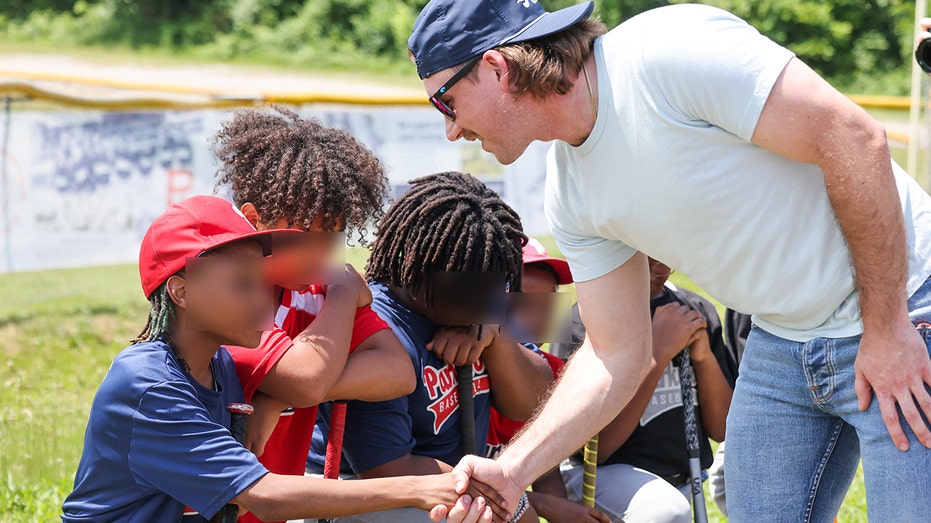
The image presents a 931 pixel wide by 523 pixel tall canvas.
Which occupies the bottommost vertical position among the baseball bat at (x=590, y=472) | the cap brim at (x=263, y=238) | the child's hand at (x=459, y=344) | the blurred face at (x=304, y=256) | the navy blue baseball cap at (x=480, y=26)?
the baseball bat at (x=590, y=472)

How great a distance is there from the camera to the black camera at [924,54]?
11.0 feet

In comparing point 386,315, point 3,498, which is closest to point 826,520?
point 386,315

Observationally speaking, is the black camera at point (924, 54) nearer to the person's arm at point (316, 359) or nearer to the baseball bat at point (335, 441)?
the person's arm at point (316, 359)

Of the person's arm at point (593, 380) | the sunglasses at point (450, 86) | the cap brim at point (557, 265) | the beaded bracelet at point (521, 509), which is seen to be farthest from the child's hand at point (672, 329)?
the sunglasses at point (450, 86)

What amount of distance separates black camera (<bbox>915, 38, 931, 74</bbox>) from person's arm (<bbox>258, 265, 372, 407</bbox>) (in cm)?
203

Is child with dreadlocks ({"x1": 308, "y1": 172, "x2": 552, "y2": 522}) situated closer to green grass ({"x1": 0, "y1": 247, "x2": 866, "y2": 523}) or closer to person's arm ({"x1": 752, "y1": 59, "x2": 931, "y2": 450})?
green grass ({"x1": 0, "y1": 247, "x2": 866, "y2": 523})

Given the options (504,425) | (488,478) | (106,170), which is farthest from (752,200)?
(106,170)

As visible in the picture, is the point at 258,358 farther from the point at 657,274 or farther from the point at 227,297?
the point at 657,274

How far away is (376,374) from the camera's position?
10.1 ft

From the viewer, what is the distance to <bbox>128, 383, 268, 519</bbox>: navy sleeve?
2.54m

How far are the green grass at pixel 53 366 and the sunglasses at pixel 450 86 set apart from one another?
4.57ft

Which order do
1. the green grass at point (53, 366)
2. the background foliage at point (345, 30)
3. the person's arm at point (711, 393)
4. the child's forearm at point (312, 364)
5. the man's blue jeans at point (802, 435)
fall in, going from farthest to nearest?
the background foliage at point (345, 30)
the green grass at point (53, 366)
the person's arm at point (711, 393)
the child's forearm at point (312, 364)
the man's blue jeans at point (802, 435)

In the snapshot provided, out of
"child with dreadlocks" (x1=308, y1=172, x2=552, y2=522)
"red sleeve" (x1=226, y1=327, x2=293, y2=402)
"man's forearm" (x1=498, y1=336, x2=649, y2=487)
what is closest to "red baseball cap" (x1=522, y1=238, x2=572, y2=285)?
"child with dreadlocks" (x1=308, y1=172, x2=552, y2=522)

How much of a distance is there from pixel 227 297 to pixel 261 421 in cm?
42
